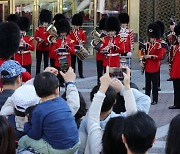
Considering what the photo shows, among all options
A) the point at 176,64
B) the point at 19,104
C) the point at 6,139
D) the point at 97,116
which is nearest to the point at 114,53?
the point at 176,64

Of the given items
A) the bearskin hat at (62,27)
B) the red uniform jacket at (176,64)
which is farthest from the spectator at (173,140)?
the bearskin hat at (62,27)

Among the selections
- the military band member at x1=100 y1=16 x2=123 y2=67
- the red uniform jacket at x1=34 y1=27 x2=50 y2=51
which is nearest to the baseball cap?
the military band member at x1=100 y1=16 x2=123 y2=67

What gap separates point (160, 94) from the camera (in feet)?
35.6

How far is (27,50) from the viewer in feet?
36.5

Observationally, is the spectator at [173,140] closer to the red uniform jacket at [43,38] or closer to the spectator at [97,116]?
the spectator at [97,116]

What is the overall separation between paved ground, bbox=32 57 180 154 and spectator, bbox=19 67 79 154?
2852 millimetres

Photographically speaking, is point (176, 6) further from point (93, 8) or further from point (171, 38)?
point (171, 38)

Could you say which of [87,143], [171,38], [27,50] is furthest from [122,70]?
[171,38]

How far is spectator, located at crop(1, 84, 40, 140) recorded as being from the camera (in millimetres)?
3775

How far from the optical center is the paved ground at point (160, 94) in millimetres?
7020

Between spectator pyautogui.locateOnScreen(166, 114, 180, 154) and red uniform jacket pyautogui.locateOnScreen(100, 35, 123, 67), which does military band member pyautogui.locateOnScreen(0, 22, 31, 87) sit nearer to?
red uniform jacket pyautogui.locateOnScreen(100, 35, 123, 67)

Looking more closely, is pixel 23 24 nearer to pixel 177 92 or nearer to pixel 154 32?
pixel 154 32

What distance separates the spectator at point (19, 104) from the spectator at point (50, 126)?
20 centimetres

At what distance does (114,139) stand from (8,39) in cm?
489
